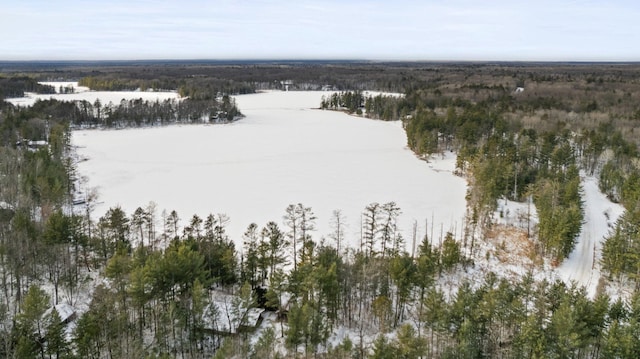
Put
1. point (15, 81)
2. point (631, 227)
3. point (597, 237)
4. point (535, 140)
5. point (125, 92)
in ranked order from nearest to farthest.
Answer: point (631, 227) < point (597, 237) < point (535, 140) < point (15, 81) < point (125, 92)

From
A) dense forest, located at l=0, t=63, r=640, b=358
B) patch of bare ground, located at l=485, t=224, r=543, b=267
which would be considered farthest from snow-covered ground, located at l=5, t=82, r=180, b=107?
patch of bare ground, located at l=485, t=224, r=543, b=267

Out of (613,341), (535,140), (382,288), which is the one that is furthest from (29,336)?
(535,140)

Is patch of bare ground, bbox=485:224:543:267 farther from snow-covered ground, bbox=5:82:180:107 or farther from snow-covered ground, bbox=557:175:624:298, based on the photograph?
snow-covered ground, bbox=5:82:180:107

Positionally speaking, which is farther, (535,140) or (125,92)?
(125,92)

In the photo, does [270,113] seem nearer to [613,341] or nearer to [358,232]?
[358,232]

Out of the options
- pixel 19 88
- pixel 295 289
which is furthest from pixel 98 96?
pixel 295 289

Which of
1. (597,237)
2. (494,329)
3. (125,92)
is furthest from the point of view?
(125,92)
